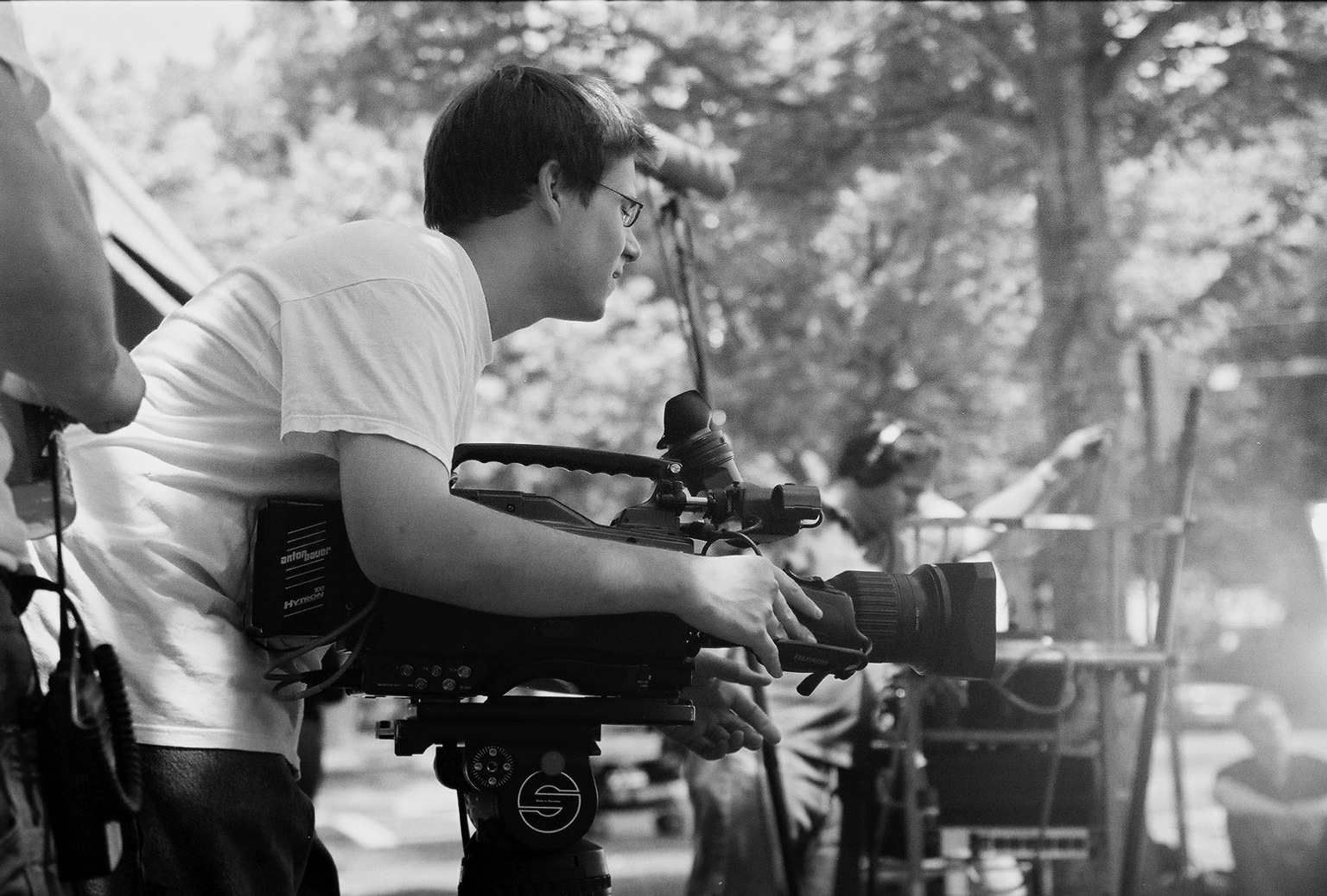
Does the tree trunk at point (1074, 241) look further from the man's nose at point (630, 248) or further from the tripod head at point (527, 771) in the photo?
the tripod head at point (527, 771)

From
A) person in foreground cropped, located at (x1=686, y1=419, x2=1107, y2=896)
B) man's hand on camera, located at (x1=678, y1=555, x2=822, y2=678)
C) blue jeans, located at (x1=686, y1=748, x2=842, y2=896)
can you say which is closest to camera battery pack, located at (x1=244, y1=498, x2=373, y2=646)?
man's hand on camera, located at (x1=678, y1=555, x2=822, y2=678)

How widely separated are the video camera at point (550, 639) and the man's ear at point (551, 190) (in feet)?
0.99

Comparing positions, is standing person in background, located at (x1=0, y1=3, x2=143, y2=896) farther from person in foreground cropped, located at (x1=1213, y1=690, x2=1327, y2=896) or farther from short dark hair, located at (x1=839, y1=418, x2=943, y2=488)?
person in foreground cropped, located at (x1=1213, y1=690, x2=1327, y2=896)

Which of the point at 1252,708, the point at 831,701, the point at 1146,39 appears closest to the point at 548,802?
the point at 831,701

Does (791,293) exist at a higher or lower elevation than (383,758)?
higher

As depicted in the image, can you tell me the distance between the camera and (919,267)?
12289 mm

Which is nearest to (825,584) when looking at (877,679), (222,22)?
(877,679)

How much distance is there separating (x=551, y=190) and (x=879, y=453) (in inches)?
151

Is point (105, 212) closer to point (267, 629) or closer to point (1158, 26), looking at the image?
point (267, 629)

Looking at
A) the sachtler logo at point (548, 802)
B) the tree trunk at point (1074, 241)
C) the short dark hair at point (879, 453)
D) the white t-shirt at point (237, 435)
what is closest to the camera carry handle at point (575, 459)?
the white t-shirt at point (237, 435)

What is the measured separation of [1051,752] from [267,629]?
3.48 meters

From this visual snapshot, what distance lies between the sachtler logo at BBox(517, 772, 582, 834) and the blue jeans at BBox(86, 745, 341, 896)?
272 mm

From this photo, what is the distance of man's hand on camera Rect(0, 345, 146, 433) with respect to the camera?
4.35 feet

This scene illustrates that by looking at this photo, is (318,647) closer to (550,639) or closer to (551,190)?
(550,639)
